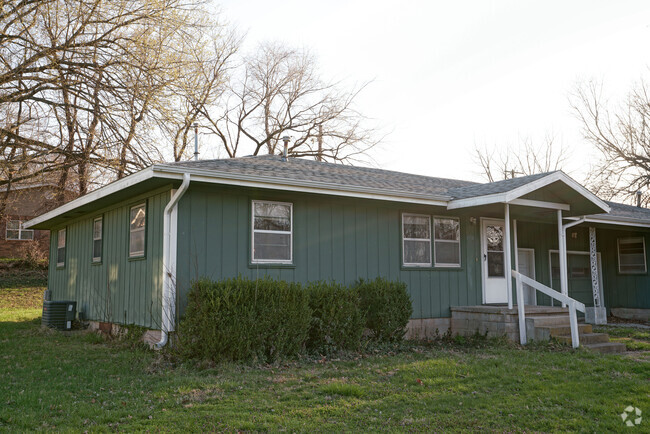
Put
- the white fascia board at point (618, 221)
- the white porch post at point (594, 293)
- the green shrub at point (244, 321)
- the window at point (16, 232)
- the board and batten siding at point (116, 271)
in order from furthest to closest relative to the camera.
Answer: the window at point (16, 232) → the white porch post at point (594, 293) → the white fascia board at point (618, 221) → the board and batten siding at point (116, 271) → the green shrub at point (244, 321)

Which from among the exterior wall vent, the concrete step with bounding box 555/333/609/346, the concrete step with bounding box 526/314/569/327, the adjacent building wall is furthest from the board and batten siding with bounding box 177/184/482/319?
the exterior wall vent

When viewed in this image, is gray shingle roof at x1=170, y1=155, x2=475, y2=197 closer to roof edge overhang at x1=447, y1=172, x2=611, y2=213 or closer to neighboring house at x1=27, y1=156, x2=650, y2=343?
neighboring house at x1=27, y1=156, x2=650, y2=343

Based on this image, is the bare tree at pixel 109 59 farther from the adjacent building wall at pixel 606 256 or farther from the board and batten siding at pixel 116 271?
the adjacent building wall at pixel 606 256

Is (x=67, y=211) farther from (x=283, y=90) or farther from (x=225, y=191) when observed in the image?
(x=283, y=90)

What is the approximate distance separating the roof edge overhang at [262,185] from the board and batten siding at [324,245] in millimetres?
446

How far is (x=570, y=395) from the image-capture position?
5.94 meters

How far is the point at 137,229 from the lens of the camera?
9.88m

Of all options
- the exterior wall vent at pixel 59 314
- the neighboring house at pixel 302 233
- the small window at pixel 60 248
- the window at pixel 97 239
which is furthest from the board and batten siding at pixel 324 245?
the small window at pixel 60 248

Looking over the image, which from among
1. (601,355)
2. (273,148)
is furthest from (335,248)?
(273,148)

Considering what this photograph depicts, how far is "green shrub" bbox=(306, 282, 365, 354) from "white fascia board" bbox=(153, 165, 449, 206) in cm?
165

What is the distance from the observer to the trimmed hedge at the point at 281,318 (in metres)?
7.45

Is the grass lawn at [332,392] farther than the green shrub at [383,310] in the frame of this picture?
No

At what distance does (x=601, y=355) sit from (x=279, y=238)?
17.8 feet

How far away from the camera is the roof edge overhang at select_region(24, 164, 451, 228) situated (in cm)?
799
